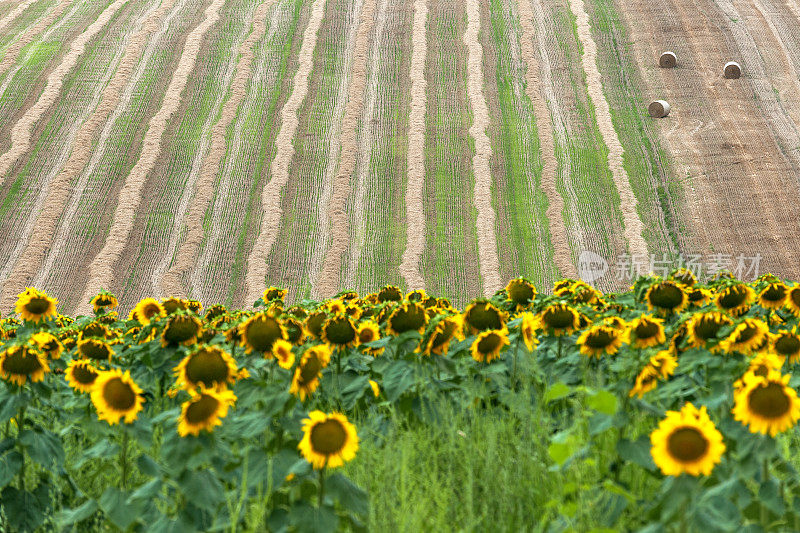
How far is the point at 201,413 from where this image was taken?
2.98m

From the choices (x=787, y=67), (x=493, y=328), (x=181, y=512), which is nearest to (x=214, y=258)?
(x=493, y=328)

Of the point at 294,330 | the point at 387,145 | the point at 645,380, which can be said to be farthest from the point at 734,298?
the point at 387,145

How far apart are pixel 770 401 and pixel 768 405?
0.02 m

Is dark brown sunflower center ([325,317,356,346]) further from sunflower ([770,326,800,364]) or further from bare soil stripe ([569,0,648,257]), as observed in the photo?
bare soil stripe ([569,0,648,257])

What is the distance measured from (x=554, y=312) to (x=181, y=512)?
2.67 meters

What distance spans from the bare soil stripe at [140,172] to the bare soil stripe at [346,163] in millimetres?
5389

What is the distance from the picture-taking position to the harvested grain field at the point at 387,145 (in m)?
18.9

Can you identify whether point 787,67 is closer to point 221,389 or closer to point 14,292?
point 14,292

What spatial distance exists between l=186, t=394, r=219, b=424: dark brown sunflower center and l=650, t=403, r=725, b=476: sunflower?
1.71 m

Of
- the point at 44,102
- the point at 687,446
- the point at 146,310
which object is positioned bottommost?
the point at 44,102

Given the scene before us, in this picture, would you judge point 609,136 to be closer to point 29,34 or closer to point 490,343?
point 490,343

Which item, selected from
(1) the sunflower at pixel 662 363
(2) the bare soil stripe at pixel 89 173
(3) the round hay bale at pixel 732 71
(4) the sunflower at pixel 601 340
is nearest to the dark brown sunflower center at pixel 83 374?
(4) the sunflower at pixel 601 340

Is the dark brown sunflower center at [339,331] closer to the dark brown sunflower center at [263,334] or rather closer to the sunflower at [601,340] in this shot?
the dark brown sunflower center at [263,334]
